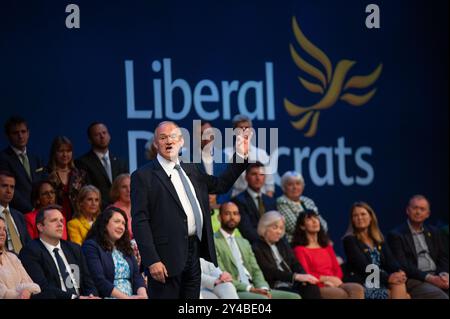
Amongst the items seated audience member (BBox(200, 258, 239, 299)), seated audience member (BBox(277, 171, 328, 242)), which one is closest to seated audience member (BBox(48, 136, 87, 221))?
seated audience member (BBox(200, 258, 239, 299))

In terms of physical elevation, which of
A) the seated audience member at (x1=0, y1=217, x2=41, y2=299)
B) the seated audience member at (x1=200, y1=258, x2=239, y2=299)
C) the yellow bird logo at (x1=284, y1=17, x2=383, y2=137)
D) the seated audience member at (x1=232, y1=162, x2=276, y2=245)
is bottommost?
the seated audience member at (x1=200, y1=258, x2=239, y2=299)

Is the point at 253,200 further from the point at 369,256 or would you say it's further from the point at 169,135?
the point at 169,135

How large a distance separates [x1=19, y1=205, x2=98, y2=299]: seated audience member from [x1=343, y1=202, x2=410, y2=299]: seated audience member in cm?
233

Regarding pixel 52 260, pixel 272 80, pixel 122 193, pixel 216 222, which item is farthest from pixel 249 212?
pixel 52 260

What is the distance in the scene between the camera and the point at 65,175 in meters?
8.17

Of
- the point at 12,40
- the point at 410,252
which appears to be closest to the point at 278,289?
the point at 410,252

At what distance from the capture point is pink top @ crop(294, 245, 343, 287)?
8.66 metres

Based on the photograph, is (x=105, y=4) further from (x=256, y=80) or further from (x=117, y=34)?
(x=256, y=80)

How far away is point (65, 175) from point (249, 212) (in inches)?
59.1

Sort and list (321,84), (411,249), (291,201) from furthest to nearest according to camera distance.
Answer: (321,84), (411,249), (291,201)

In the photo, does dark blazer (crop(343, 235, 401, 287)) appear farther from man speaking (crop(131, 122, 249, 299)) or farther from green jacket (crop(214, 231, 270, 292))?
man speaking (crop(131, 122, 249, 299))

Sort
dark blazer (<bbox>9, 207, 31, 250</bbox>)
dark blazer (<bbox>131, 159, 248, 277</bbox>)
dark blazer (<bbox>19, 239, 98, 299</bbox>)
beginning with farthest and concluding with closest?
dark blazer (<bbox>9, 207, 31, 250</bbox>)
dark blazer (<bbox>19, 239, 98, 299</bbox>)
dark blazer (<bbox>131, 159, 248, 277</bbox>)

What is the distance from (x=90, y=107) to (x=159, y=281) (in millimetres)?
3175

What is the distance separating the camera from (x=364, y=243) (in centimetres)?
886
